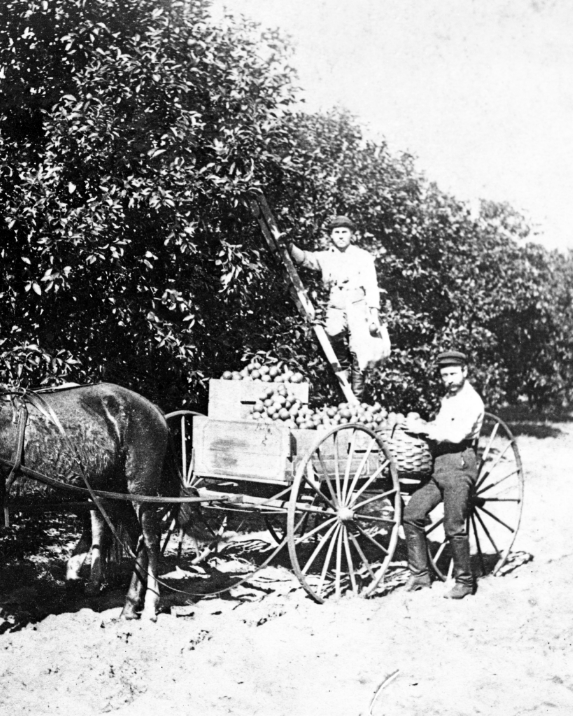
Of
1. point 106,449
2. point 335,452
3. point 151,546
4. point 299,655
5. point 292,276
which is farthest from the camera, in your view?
point 292,276

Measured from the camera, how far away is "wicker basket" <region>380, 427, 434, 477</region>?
6.34 meters

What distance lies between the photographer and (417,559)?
6.36 m

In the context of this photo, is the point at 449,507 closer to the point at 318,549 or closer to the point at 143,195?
the point at 318,549

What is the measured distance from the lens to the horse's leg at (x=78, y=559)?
6.30 m

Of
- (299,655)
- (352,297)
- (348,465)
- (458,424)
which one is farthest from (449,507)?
(352,297)

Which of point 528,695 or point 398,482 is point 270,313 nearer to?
point 398,482

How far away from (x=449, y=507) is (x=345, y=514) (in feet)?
2.95

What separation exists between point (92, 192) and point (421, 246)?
8610mm

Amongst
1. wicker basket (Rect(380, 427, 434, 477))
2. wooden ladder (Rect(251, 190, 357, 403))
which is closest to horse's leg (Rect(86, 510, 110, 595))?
wicker basket (Rect(380, 427, 434, 477))

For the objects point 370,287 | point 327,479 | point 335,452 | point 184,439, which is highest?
point 370,287

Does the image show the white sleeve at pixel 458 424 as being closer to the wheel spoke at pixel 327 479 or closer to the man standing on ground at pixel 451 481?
the man standing on ground at pixel 451 481

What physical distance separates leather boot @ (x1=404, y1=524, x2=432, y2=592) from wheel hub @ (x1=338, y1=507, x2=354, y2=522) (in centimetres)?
58

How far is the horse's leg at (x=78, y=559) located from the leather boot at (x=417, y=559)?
272 cm

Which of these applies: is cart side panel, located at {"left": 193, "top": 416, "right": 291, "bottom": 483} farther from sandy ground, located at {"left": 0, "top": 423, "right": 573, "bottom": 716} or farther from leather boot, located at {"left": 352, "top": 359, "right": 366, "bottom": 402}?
leather boot, located at {"left": 352, "top": 359, "right": 366, "bottom": 402}
